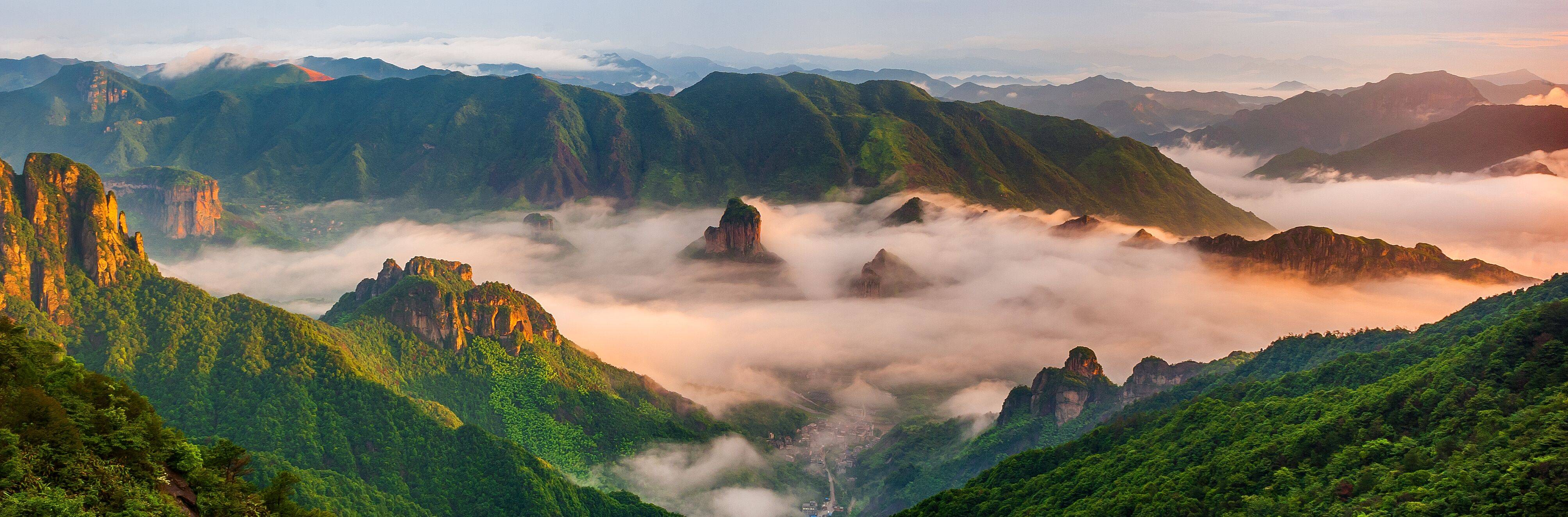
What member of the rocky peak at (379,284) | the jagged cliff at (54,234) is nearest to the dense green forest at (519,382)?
the rocky peak at (379,284)

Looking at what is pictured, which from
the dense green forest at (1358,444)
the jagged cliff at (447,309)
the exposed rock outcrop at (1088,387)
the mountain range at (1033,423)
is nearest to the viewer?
the dense green forest at (1358,444)

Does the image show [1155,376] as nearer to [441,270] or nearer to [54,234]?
[441,270]

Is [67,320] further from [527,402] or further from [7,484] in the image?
[7,484]

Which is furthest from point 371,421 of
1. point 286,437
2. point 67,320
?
point 67,320

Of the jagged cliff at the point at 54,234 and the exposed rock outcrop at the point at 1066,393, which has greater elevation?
the jagged cliff at the point at 54,234

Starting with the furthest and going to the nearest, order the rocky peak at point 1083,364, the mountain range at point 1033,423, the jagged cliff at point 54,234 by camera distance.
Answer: the rocky peak at point 1083,364 < the mountain range at point 1033,423 < the jagged cliff at point 54,234

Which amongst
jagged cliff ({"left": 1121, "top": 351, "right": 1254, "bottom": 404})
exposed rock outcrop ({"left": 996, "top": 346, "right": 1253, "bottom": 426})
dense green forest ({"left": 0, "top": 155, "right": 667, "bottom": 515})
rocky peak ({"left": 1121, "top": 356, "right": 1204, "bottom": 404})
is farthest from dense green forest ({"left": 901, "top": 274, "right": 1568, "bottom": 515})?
dense green forest ({"left": 0, "top": 155, "right": 667, "bottom": 515})

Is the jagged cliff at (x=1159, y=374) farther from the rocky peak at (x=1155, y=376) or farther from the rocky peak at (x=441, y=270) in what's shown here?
the rocky peak at (x=441, y=270)
